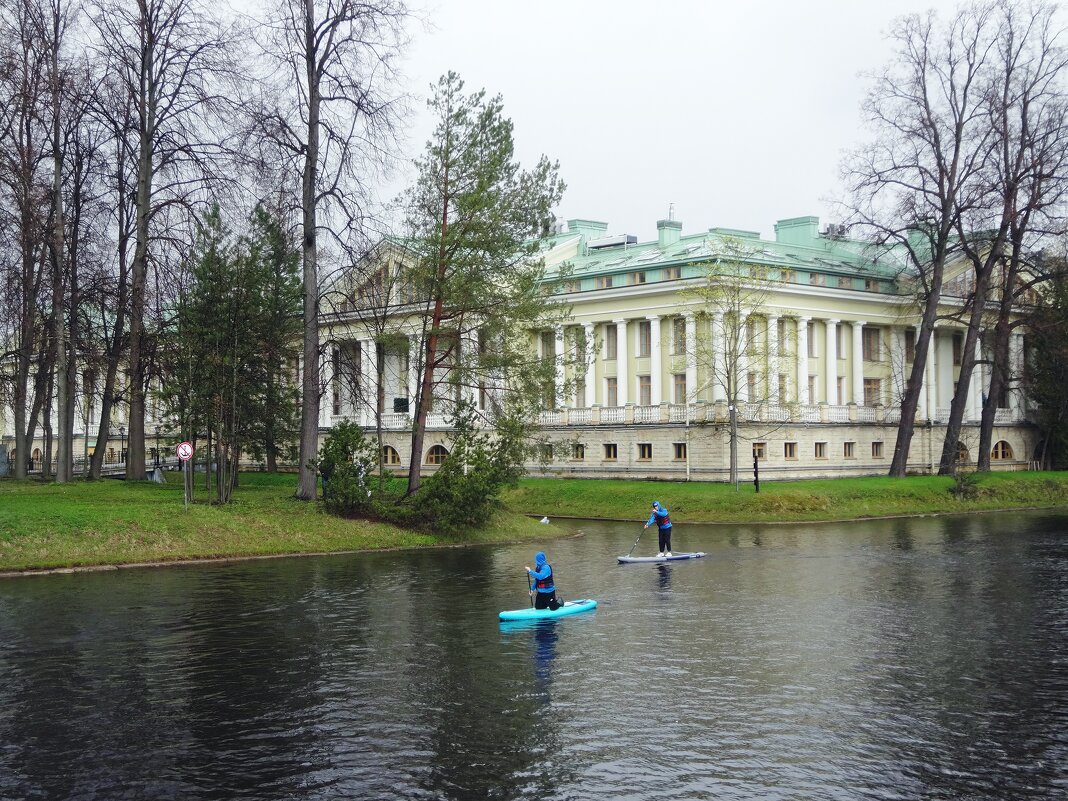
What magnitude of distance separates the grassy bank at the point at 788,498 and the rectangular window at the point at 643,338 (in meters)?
12.8

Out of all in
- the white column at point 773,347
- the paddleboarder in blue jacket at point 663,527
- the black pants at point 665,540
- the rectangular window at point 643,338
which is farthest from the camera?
the rectangular window at point 643,338

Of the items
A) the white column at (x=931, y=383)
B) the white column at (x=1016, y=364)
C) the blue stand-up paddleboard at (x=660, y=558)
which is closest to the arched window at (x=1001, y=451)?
the white column at (x=1016, y=364)

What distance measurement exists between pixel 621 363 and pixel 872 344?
663 inches

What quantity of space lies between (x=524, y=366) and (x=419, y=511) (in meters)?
6.92

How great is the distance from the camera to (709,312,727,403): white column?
216 feet

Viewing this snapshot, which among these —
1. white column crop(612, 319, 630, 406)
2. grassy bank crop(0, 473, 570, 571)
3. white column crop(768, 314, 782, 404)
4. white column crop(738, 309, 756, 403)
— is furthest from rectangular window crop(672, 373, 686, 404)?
grassy bank crop(0, 473, 570, 571)

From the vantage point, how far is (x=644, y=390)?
7450 cm

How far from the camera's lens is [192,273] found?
154ft

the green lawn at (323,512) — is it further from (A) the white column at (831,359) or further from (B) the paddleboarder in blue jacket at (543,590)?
(B) the paddleboarder in blue jacket at (543,590)

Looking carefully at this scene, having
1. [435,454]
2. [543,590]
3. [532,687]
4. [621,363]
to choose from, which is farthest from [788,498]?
[532,687]

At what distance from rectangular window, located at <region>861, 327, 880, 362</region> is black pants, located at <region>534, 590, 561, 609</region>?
5600 centimetres

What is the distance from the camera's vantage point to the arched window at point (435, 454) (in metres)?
79.4

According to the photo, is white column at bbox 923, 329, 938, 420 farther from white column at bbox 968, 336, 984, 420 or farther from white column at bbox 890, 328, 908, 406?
white column at bbox 968, 336, 984, 420

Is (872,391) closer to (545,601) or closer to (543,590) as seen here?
(545,601)
